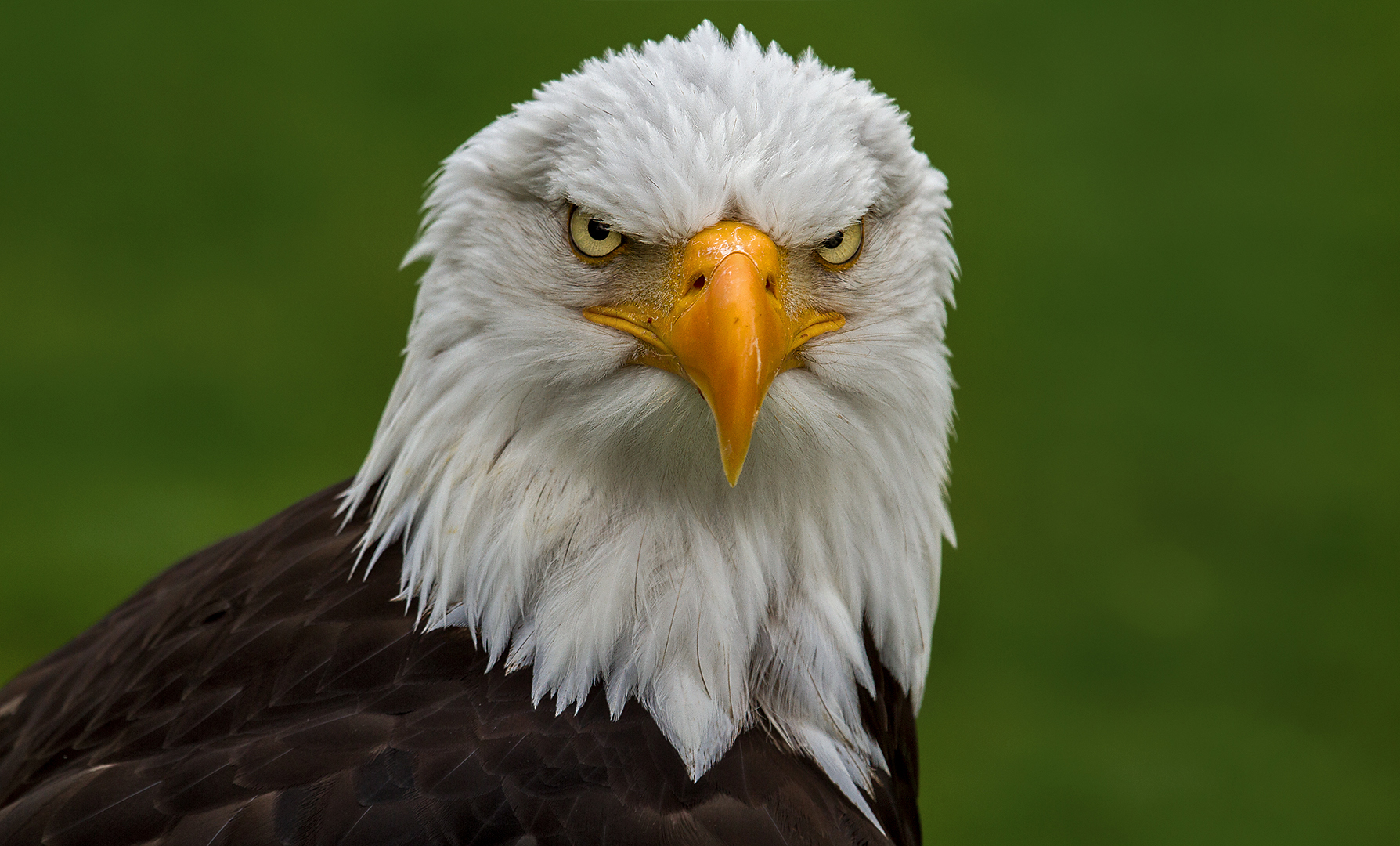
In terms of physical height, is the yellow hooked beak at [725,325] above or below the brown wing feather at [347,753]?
above

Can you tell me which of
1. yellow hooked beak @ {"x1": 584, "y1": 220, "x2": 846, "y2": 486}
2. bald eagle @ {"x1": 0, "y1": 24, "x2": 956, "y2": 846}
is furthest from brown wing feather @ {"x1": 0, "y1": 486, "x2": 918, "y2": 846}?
yellow hooked beak @ {"x1": 584, "y1": 220, "x2": 846, "y2": 486}

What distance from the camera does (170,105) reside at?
7031mm

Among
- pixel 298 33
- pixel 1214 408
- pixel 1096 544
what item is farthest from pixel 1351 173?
pixel 298 33

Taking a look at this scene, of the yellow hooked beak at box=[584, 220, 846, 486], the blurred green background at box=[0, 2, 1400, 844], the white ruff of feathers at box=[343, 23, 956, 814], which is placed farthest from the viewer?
the blurred green background at box=[0, 2, 1400, 844]

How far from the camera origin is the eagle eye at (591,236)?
2.09 meters

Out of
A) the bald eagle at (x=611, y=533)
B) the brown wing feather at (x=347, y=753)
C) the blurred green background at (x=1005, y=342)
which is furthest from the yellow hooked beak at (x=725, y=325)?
the blurred green background at (x=1005, y=342)

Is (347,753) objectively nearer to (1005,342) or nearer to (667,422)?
(667,422)

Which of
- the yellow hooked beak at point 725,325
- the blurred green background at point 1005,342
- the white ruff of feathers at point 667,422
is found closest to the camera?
the yellow hooked beak at point 725,325

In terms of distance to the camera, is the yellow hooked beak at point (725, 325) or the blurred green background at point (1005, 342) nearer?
the yellow hooked beak at point (725, 325)

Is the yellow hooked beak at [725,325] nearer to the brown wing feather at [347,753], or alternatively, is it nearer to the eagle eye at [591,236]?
the eagle eye at [591,236]

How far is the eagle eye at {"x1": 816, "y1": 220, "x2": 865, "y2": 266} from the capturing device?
215 cm

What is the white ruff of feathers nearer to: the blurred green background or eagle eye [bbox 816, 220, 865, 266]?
eagle eye [bbox 816, 220, 865, 266]

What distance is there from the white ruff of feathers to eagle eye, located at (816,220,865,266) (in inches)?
1.2

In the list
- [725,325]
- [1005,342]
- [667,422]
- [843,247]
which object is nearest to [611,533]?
[667,422]
